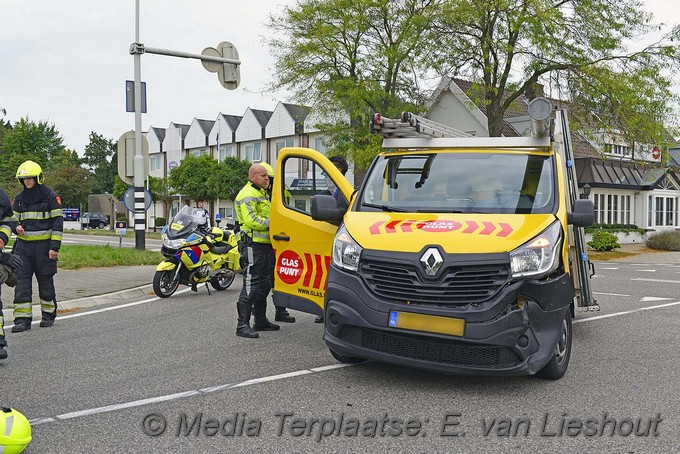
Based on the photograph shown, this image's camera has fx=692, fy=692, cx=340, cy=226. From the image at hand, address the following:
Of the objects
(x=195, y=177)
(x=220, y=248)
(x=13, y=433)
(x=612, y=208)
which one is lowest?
(x=13, y=433)

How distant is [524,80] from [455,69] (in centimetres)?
252

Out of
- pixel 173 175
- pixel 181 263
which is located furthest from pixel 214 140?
pixel 181 263

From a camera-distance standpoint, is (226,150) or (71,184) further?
(71,184)

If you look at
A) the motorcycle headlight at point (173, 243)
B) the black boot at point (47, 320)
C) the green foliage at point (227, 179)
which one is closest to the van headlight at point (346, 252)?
the black boot at point (47, 320)

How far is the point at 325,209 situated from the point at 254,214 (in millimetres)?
1278

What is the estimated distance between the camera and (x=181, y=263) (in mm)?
10906

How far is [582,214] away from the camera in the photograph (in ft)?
18.8

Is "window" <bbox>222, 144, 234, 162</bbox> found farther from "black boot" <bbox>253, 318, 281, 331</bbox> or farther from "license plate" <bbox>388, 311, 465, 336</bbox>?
"license plate" <bbox>388, 311, 465, 336</bbox>

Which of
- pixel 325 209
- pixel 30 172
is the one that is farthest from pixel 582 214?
pixel 30 172

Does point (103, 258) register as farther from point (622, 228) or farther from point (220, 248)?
point (622, 228)

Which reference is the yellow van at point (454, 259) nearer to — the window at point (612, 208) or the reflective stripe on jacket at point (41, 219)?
the reflective stripe on jacket at point (41, 219)

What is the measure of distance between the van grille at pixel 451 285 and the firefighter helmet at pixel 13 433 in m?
2.52

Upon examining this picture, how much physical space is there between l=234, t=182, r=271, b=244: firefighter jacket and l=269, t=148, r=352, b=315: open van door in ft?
0.83

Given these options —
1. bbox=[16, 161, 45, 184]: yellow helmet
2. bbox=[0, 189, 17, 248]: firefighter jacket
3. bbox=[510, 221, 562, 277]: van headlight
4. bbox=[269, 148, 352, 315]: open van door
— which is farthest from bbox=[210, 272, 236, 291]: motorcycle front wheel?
bbox=[510, 221, 562, 277]: van headlight
